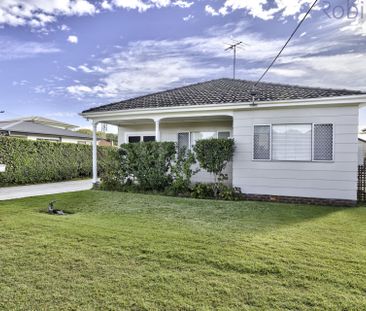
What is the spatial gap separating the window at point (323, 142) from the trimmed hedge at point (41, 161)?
312 inches

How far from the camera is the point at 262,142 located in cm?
923

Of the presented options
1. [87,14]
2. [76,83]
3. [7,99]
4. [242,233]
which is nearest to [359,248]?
[242,233]

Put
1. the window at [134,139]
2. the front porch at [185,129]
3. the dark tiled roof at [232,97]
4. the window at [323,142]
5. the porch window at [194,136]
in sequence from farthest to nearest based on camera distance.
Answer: the window at [134,139]
the porch window at [194,136]
the front porch at [185,129]
the dark tiled roof at [232,97]
the window at [323,142]

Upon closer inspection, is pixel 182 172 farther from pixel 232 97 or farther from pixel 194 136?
pixel 232 97

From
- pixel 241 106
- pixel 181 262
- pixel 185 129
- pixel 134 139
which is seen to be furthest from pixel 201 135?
pixel 181 262

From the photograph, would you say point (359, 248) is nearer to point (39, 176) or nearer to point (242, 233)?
point (242, 233)

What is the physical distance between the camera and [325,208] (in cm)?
779

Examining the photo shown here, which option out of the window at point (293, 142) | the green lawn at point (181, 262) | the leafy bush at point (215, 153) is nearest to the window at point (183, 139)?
the leafy bush at point (215, 153)

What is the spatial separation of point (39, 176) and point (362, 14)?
15632mm

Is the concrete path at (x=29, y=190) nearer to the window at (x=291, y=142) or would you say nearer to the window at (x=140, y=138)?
the window at (x=140, y=138)

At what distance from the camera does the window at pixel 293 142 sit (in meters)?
8.45

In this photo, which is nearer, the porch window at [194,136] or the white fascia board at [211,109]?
the white fascia board at [211,109]

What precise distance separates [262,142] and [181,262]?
6.60m

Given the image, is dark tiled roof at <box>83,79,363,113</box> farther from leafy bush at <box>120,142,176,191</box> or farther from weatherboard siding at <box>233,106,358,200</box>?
leafy bush at <box>120,142,176,191</box>
